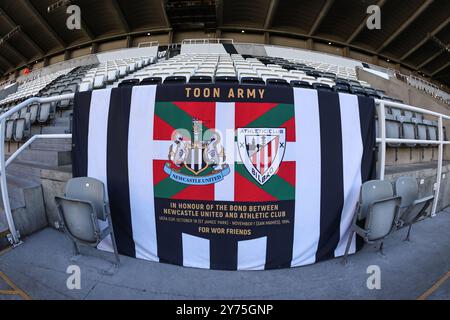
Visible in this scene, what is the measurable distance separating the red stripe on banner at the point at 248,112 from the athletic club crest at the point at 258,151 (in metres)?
0.08

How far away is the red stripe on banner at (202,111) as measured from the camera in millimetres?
2182

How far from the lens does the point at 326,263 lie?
7.25 feet

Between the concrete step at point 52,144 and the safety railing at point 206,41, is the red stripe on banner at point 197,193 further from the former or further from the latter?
the safety railing at point 206,41

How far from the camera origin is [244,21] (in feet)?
53.1

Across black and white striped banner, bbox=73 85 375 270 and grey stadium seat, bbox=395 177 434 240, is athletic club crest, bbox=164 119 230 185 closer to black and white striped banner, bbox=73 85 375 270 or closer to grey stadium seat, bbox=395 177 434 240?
black and white striped banner, bbox=73 85 375 270

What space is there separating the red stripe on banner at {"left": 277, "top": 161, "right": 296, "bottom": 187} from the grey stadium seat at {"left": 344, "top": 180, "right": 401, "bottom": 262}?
0.76m

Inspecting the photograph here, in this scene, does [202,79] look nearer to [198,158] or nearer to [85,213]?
[198,158]

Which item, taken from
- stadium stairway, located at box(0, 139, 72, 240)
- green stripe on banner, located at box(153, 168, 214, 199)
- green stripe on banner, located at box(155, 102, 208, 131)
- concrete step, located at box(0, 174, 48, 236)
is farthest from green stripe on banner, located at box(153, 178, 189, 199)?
concrete step, located at box(0, 174, 48, 236)

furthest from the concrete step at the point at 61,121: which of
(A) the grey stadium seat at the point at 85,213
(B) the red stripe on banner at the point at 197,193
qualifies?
(B) the red stripe on banner at the point at 197,193

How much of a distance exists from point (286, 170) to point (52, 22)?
23600mm

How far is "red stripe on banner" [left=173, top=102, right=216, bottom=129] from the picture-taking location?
2.18m

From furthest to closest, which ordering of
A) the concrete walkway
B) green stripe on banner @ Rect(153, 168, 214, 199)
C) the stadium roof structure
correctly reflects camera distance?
the stadium roof structure
green stripe on banner @ Rect(153, 168, 214, 199)
the concrete walkway

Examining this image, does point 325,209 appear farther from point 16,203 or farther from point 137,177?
point 16,203
